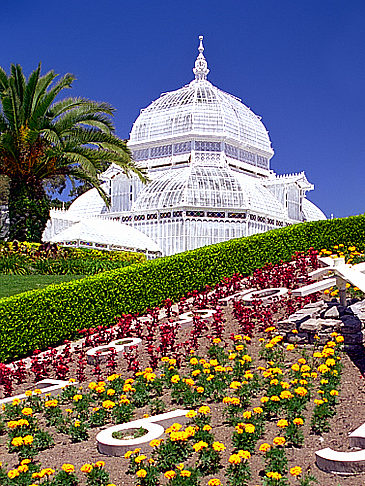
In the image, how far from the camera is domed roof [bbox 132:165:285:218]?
21703 millimetres

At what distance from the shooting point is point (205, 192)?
71.9ft

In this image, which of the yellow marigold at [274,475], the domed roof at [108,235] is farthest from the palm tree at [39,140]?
the yellow marigold at [274,475]

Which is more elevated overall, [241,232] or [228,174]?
[228,174]

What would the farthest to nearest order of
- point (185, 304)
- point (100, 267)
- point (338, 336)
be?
point (100, 267) < point (185, 304) < point (338, 336)

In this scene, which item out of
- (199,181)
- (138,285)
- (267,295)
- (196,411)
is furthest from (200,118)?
(196,411)

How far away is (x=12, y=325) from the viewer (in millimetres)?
8266

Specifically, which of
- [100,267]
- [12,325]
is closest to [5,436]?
[12,325]

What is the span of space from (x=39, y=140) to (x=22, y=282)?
5.18 meters

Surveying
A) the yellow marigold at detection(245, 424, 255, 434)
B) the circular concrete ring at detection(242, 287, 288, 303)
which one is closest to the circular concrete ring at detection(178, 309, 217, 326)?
the circular concrete ring at detection(242, 287, 288, 303)

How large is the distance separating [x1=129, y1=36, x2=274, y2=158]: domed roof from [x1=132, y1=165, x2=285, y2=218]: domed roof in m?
2.31

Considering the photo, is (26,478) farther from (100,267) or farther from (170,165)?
(170,165)

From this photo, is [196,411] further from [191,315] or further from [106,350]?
[191,315]

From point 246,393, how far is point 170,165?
20.9m

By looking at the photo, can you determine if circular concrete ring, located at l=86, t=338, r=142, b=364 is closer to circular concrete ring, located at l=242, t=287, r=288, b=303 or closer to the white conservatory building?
circular concrete ring, located at l=242, t=287, r=288, b=303
